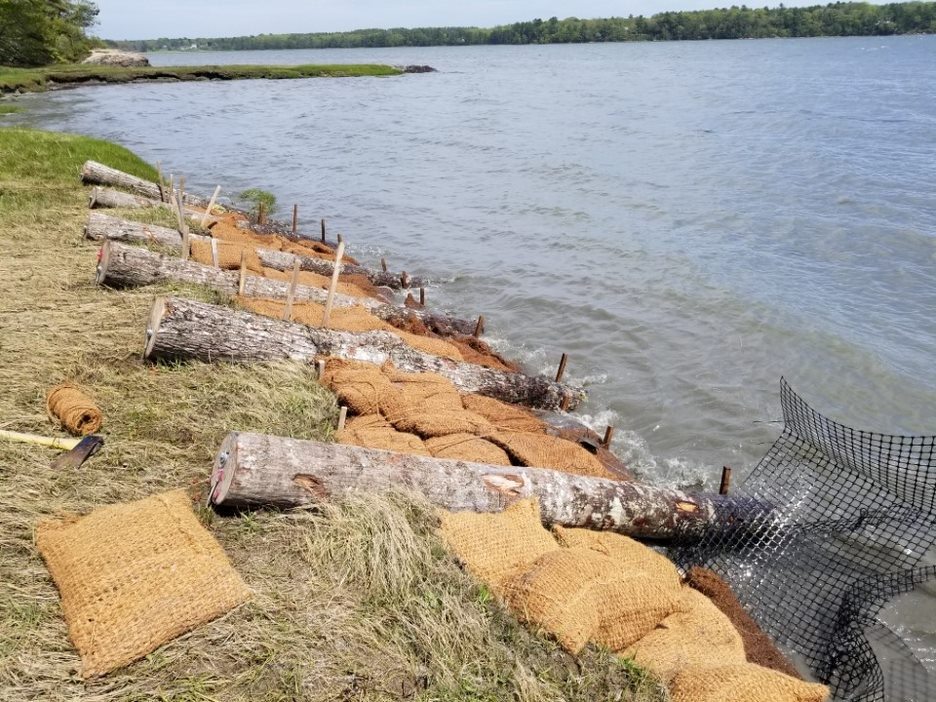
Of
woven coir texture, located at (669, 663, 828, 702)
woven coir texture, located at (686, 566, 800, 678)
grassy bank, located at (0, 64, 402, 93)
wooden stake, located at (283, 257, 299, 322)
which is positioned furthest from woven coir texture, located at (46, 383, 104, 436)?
grassy bank, located at (0, 64, 402, 93)

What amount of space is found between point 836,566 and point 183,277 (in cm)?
917

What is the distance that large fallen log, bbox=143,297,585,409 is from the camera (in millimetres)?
6883

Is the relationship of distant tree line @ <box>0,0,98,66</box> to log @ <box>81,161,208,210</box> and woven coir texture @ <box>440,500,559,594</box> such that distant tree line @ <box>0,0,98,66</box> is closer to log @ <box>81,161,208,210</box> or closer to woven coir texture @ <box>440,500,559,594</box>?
log @ <box>81,161,208,210</box>

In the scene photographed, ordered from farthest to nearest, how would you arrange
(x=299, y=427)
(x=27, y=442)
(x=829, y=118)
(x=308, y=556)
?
1. (x=829, y=118)
2. (x=299, y=427)
3. (x=27, y=442)
4. (x=308, y=556)

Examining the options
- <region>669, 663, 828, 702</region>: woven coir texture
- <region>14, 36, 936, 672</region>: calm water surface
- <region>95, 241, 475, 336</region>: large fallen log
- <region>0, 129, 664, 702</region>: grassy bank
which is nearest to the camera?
<region>0, 129, 664, 702</region>: grassy bank

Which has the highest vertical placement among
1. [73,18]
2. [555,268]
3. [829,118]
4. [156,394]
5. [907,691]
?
[73,18]

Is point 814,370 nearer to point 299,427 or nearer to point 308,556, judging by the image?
point 299,427

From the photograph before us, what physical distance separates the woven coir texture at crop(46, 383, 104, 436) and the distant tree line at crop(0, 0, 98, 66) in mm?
60147

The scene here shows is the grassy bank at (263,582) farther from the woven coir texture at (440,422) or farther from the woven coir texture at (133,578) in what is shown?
the woven coir texture at (440,422)

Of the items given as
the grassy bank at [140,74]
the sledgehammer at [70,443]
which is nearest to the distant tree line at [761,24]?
the grassy bank at [140,74]

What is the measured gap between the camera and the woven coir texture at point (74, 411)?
18.3ft

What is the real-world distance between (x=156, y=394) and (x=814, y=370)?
10.8 m

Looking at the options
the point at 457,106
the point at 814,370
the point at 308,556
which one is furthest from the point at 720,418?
the point at 457,106

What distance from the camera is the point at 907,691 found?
5652 millimetres
